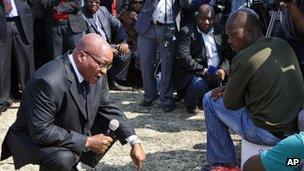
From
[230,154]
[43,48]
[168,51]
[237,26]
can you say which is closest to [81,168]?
[230,154]

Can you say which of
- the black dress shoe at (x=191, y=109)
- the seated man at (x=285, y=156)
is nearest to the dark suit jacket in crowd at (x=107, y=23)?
the black dress shoe at (x=191, y=109)

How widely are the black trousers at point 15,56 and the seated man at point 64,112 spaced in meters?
2.72

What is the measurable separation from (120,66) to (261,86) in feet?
13.5

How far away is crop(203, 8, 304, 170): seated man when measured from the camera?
3951 millimetres

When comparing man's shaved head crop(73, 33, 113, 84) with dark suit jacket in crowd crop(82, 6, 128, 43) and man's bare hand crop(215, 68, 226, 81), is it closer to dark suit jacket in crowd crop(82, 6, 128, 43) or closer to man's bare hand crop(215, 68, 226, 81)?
man's bare hand crop(215, 68, 226, 81)

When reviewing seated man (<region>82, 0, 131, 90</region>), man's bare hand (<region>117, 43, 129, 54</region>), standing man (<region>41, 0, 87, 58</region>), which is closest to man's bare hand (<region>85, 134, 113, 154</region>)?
standing man (<region>41, 0, 87, 58</region>)

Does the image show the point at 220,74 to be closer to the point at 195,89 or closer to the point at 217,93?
the point at 195,89

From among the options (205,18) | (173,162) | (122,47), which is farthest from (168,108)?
(173,162)

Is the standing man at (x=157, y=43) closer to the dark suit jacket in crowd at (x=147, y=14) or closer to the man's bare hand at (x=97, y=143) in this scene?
the dark suit jacket in crowd at (x=147, y=14)

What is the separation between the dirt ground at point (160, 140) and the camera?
5016 mm

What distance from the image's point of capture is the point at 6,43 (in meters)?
6.66

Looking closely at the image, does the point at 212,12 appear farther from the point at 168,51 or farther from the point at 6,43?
the point at 6,43

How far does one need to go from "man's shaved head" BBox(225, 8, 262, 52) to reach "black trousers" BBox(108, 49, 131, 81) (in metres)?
3.72

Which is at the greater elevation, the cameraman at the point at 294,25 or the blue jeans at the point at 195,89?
the cameraman at the point at 294,25
